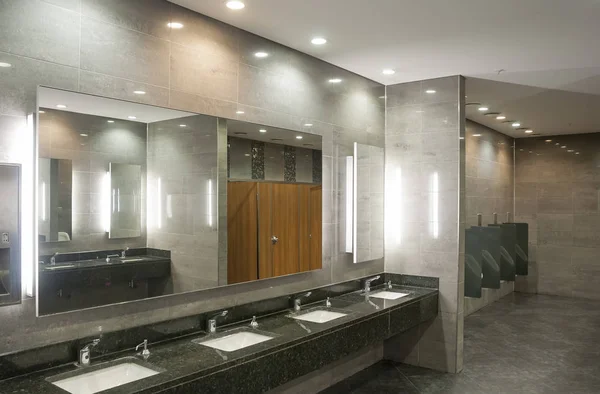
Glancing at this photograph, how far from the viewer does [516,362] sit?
523 cm

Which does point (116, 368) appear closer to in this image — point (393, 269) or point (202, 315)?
point (202, 315)

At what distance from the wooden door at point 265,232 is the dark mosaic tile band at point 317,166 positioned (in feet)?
1.79

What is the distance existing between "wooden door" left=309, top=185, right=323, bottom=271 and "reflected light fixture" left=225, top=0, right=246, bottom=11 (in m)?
1.64

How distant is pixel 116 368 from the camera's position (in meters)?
2.56

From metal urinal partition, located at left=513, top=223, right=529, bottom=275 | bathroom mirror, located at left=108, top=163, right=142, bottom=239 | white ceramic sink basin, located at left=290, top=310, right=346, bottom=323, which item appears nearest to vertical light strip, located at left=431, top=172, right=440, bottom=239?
white ceramic sink basin, located at left=290, top=310, right=346, bottom=323

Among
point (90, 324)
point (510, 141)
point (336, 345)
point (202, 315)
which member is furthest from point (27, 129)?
point (510, 141)

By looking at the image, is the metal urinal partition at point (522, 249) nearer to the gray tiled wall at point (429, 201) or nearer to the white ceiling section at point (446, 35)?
the white ceiling section at point (446, 35)

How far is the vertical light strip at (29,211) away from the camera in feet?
7.75

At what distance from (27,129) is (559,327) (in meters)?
6.81

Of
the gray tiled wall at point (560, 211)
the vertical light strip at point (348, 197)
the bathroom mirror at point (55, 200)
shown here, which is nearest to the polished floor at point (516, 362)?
the gray tiled wall at point (560, 211)

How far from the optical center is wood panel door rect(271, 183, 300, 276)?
386cm

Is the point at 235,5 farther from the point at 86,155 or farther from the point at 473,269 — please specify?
the point at 473,269

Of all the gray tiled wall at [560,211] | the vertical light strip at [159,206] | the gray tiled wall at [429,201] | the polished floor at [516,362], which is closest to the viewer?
the vertical light strip at [159,206]

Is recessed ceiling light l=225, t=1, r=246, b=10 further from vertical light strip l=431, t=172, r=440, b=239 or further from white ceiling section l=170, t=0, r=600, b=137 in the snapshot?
vertical light strip l=431, t=172, r=440, b=239
